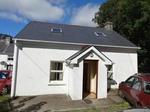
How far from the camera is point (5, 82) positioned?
15.6 metres

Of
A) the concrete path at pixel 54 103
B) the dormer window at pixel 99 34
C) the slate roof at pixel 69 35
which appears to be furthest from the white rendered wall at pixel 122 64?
the concrete path at pixel 54 103

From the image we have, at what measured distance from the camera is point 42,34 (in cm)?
1606

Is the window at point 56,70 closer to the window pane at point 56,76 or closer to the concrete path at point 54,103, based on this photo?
the window pane at point 56,76

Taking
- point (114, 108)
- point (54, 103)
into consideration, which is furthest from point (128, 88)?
point (54, 103)

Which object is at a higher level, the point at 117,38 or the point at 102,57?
the point at 117,38

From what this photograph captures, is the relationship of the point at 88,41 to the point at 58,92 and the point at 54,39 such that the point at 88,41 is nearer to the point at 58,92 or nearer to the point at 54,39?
the point at 54,39

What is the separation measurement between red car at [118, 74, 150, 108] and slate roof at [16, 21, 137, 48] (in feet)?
16.9

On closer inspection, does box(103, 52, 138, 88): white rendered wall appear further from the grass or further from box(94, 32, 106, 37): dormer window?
the grass

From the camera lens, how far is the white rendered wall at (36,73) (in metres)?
14.5

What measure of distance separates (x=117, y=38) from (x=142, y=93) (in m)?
9.09

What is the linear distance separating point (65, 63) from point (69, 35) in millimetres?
2809

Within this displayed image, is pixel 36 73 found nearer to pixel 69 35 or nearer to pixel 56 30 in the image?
pixel 69 35

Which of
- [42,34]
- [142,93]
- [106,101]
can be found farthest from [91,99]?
[42,34]

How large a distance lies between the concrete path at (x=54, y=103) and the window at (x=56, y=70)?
155cm
